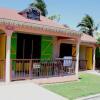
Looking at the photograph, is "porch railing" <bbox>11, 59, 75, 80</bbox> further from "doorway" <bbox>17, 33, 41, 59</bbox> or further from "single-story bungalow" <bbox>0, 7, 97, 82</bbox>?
"doorway" <bbox>17, 33, 41, 59</bbox>

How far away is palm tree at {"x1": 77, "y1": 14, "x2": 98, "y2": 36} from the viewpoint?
40.5m

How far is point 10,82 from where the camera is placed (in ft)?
44.1

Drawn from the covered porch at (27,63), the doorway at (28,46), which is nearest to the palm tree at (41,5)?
the covered porch at (27,63)

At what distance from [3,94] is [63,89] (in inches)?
138

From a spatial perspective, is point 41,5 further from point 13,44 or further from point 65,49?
point 13,44

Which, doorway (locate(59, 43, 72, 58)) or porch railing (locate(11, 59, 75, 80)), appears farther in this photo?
doorway (locate(59, 43, 72, 58))

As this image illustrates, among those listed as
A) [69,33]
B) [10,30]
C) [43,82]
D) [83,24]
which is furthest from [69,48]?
[83,24]

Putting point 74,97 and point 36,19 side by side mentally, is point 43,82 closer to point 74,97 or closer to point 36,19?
point 74,97

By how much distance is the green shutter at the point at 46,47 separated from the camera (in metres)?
18.2

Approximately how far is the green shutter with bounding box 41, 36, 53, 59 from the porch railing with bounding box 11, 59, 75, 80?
1927mm

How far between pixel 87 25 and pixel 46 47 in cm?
2360

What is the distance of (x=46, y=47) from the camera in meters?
18.5

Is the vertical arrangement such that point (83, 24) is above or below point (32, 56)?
above

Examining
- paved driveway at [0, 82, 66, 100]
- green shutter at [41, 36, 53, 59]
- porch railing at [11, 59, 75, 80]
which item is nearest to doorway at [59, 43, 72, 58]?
green shutter at [41, 36, 53, 59]
